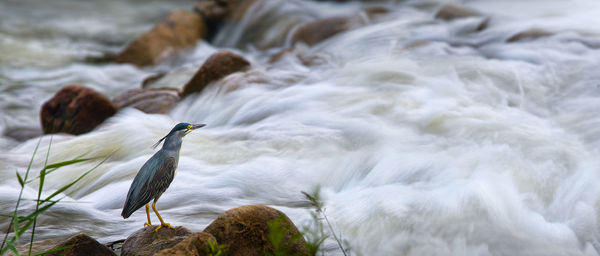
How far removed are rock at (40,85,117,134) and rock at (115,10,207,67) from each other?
306cm

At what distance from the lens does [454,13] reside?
786cm

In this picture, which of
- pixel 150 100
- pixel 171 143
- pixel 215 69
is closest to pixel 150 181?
pixel 171 143

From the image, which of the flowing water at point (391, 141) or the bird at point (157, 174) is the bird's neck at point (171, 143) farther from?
the flowing water at point (391, 141)

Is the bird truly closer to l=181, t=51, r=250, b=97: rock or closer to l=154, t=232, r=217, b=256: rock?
l=154, t=232, r=217, b=256: rock

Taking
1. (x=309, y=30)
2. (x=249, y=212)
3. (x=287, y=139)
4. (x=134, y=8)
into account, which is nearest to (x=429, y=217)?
(x=249, y=212)

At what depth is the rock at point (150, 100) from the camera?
5559 millimetres

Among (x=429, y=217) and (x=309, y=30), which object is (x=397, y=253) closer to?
(x=429, y=217)

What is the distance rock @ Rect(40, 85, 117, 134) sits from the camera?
513 cm

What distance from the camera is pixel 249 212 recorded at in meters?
2.56

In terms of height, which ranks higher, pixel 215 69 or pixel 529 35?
pixel 215 69

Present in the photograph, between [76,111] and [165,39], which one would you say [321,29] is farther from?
[76,111]

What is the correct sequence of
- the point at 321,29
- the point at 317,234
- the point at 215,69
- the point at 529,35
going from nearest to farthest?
the point at 317,234, the point at 215,69, the point at 529,35, the point at 321,29

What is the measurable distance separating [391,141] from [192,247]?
234 cm

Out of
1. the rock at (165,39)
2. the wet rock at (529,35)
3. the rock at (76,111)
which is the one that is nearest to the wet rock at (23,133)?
the rock at (76,111)
